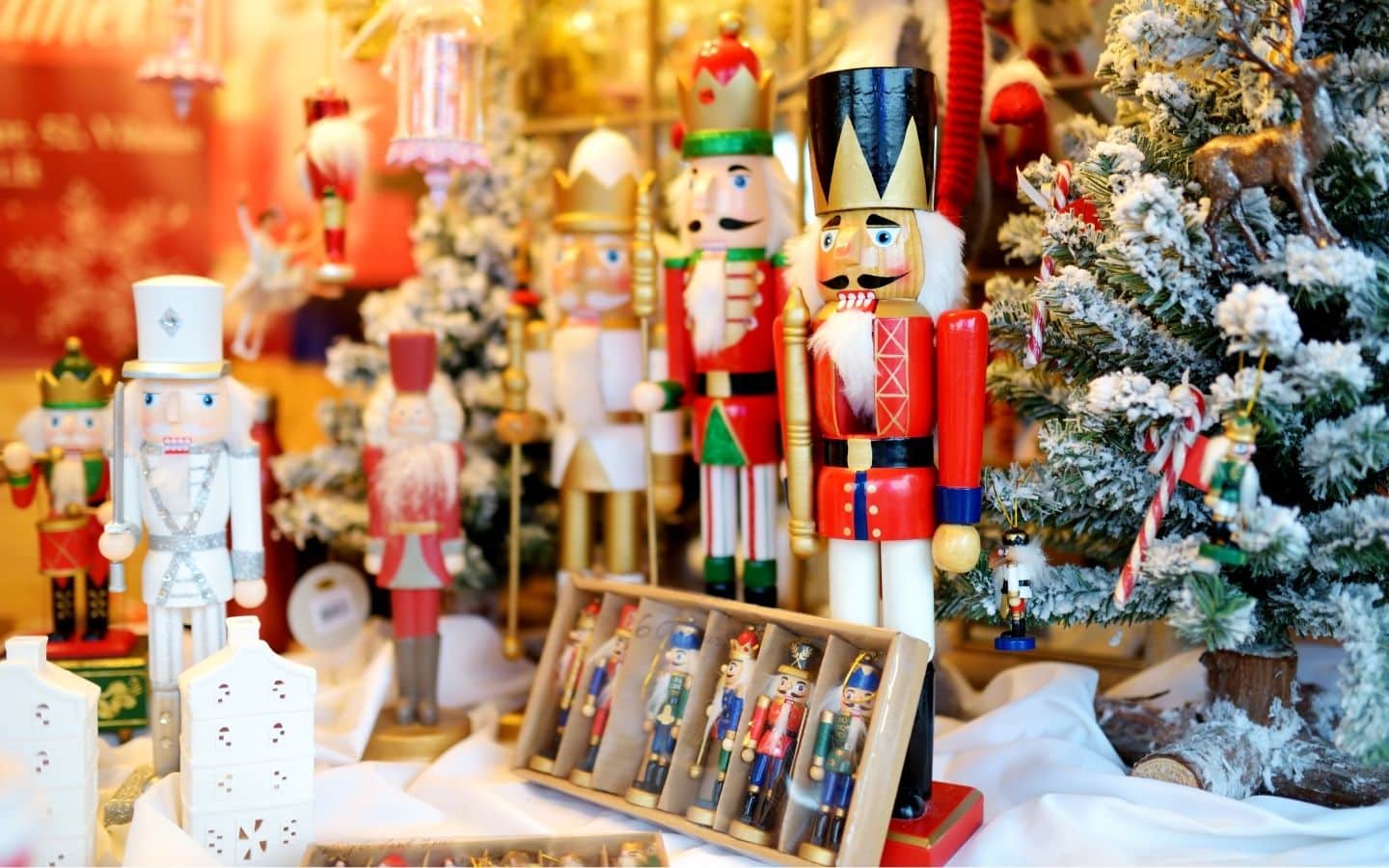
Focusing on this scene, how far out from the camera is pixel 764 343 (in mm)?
2473

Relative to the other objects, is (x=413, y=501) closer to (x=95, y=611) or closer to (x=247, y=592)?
(x=247, y=592)

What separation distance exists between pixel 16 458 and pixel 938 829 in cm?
186

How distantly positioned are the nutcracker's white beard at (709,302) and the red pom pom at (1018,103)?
2.07 feet

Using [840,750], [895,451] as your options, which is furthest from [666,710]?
[895,451]

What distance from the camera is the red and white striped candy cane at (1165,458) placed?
1812 millimetres

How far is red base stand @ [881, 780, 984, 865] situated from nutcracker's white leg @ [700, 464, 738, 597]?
66 centimetres

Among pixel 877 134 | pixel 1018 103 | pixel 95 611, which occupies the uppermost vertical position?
pixel 1018 103

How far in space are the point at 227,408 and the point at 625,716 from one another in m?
0.89

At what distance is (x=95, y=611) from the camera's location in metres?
2.60

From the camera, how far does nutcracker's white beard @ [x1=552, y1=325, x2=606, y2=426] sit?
8.85ft

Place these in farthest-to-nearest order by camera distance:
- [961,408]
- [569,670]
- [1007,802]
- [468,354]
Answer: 1. [468,354]
2. [569,670]
3. [1007,802]
4. [961,408]

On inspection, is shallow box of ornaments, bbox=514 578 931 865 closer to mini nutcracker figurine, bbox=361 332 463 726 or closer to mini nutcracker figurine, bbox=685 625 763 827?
mini nutcracker figurine, bbox=685 625 763 827

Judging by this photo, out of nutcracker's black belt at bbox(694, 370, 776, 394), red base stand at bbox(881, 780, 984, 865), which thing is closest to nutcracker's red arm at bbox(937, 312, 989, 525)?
red base stand at bbox(881, 780, 984, 865)

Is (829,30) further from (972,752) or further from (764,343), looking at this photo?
(972,752)
